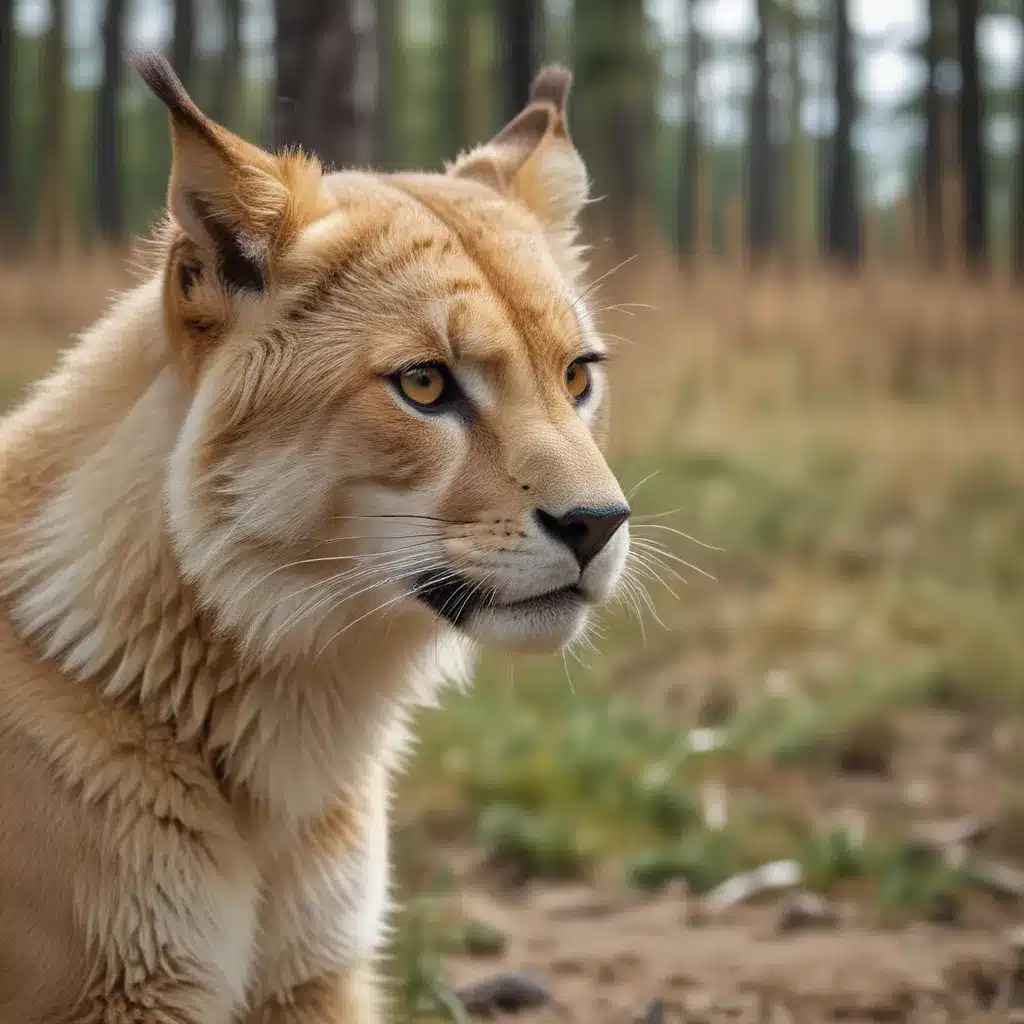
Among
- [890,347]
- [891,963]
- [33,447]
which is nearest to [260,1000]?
[33,447]

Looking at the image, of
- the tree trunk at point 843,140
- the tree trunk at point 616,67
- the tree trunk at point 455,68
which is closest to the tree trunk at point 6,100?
the tree trunk at point 455,68

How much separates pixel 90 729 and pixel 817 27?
3513 cm

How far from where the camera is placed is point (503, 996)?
383cm

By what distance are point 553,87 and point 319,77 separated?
159 centimetres

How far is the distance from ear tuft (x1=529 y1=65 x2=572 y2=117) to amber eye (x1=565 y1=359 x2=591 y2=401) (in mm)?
897

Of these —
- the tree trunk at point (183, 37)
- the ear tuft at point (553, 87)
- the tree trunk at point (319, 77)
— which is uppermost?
the tree trunk at point (183, 37)

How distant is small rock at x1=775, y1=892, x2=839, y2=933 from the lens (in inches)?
175

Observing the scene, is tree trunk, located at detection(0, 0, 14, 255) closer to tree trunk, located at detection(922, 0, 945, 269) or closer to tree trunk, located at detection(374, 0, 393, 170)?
tree trunk, located at detection(374, 0, 393, 170)

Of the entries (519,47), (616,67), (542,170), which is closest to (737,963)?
(542,170)

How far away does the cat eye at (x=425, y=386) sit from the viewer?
2605mm

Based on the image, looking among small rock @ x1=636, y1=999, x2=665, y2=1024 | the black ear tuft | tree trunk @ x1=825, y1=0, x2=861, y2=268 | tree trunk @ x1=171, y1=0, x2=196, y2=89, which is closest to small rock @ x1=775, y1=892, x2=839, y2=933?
small rock @ x1=636, y1=999, x2=665, y2=1024

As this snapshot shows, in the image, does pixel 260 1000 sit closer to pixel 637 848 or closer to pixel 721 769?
pixel 637 848

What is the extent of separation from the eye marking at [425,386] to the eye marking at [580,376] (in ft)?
1.15

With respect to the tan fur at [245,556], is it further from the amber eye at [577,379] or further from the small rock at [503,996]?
the small rock at [503,996]
